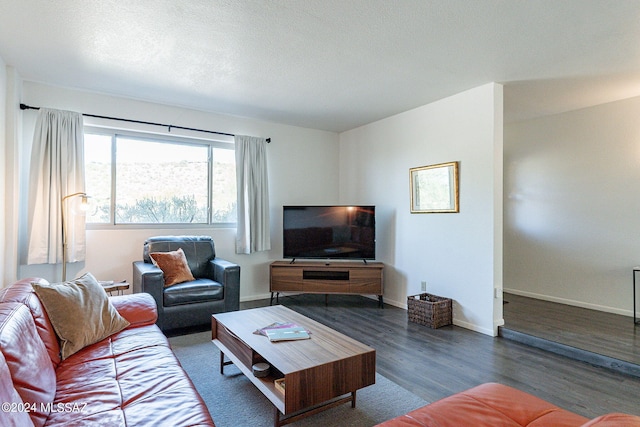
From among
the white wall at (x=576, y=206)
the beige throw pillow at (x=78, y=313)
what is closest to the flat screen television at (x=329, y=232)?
the white wall at (x=576, y=206)

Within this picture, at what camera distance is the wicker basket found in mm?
3576

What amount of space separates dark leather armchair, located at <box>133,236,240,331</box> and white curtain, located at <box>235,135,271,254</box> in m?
0.58

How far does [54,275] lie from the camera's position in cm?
351

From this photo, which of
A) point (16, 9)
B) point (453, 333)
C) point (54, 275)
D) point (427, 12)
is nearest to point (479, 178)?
point (453, 333)

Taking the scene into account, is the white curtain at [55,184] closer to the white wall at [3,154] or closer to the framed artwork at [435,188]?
the white wall at [3,154]

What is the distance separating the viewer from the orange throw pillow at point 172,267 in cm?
352

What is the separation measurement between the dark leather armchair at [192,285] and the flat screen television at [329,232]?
1.15 meters

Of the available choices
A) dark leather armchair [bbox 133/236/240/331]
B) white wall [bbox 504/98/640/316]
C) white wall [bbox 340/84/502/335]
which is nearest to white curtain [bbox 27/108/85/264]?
dark leather armchair [bbox 133/236/240/331]

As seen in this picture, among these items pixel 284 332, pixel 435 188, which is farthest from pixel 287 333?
pixel 435 188

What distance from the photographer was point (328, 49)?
2.70 m

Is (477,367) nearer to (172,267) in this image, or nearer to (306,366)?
(306,366)

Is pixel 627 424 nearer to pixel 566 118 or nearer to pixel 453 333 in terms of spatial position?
pixel 453 333

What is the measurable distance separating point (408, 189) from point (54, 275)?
165 inches

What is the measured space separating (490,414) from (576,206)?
3989 millimetres
